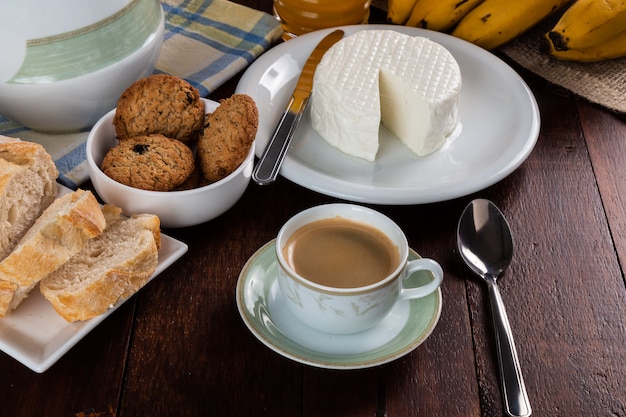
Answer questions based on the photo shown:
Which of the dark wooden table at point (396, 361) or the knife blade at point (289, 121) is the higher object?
the knife blade at point (289, 121)

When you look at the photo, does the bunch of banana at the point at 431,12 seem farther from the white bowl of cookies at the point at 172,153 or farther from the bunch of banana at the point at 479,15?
the white bowl of cookies at the point at 172,153

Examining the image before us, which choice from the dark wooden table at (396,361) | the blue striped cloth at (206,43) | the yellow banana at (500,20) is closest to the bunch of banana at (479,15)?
the yellow banana at (500,20)

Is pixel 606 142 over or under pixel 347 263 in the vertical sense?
under

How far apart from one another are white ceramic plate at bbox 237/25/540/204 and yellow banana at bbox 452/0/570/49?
0.06 meters

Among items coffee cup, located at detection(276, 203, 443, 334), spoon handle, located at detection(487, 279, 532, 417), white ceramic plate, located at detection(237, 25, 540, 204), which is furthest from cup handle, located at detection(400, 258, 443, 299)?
white ceramic plate, located at detection(237, 25, 540, 204)

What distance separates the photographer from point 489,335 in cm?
95

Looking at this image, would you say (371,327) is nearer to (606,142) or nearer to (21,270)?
(21,270)

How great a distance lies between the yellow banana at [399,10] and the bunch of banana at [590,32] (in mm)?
318

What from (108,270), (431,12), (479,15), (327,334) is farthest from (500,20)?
(108,270)

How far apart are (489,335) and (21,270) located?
64 centimetres

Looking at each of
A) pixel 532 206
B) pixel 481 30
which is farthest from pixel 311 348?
pixel 481 30

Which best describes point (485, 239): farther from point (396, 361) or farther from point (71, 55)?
point (71, 55)

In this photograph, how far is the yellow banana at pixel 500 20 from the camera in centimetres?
152

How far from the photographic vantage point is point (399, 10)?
1599mm
